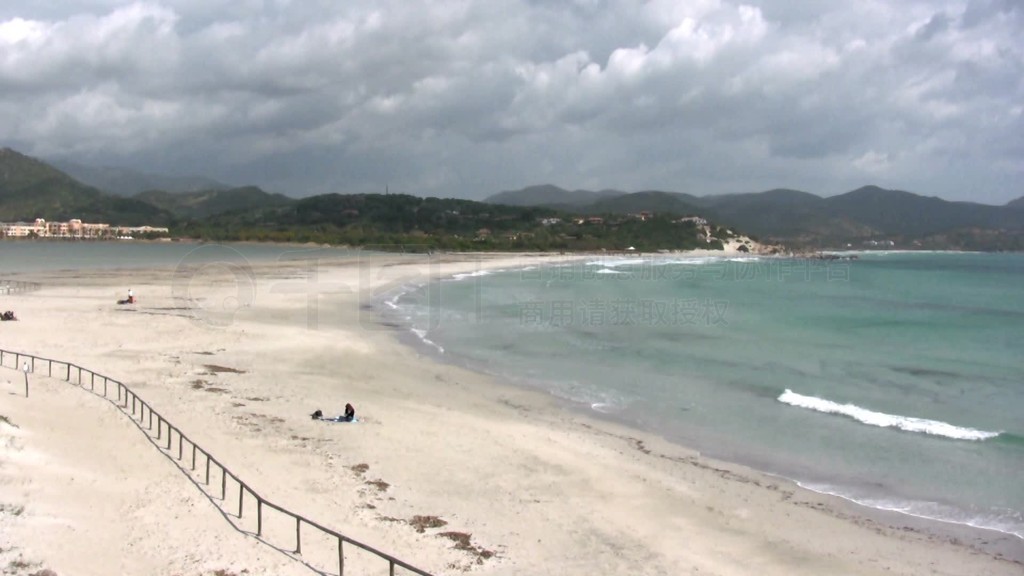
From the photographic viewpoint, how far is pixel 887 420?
13883 millimetres

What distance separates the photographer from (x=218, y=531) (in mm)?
7098

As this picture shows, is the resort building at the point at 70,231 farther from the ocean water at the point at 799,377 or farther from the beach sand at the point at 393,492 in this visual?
the beach sand at the point at 393,492

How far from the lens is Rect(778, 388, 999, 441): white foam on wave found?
42.7 ft

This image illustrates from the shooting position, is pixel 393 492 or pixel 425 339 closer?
pixel 393 492

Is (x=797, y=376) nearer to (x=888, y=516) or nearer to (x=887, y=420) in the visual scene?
(x=887, y=420)

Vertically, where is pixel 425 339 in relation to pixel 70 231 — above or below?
below

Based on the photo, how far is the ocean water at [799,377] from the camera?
10812 millimetres

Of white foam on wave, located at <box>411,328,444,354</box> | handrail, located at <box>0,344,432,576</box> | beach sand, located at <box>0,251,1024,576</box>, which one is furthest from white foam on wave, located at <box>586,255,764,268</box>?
handrail, located at <box>0,344,432,576</box>

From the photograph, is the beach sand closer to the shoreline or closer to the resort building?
the shoreline

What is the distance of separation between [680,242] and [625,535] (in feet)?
433

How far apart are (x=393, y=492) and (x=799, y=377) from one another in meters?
13.2

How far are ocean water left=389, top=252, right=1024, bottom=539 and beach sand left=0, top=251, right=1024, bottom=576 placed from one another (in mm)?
1288

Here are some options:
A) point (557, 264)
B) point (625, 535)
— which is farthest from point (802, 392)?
point (557, 264)

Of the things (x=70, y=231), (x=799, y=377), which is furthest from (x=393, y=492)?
(x=70, y=231)
